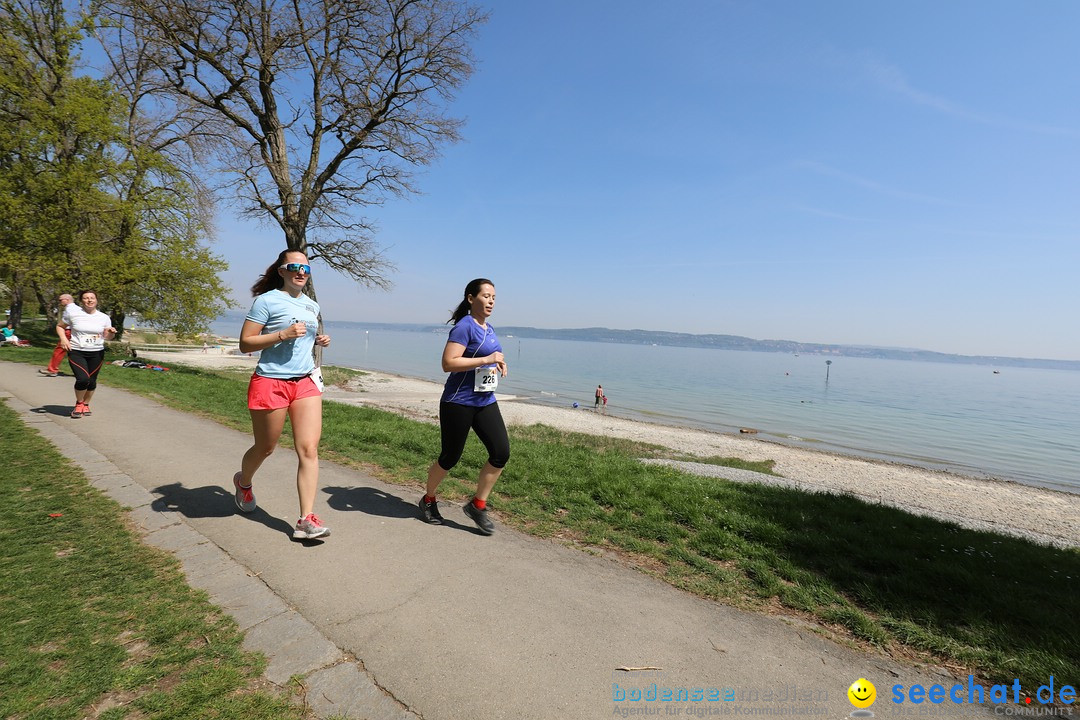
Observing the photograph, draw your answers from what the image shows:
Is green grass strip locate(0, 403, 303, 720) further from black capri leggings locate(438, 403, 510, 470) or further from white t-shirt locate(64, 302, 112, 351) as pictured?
white t-shirt locate(64, 302, 112, 351)

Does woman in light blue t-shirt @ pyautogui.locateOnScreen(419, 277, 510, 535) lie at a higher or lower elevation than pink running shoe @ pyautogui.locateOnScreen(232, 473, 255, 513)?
higher

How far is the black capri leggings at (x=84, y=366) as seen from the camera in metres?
7.57

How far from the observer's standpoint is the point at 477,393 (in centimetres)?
417

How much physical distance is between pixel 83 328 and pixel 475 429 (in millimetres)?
7422

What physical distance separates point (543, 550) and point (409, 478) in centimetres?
244

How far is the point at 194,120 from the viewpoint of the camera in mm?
20453

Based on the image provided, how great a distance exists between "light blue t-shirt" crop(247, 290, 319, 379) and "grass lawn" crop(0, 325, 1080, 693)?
2.30 meters

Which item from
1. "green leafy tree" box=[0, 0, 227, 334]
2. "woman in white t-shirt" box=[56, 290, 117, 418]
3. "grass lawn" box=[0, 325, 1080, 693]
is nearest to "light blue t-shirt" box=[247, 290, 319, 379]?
"grass lawn" box=[0, 325, 1080, 693]

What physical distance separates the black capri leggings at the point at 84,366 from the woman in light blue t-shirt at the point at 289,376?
6051mm

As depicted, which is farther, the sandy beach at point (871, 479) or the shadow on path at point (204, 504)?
the sandy beach at point (871, 479)

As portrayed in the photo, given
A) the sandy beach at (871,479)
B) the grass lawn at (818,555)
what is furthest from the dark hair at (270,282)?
the sandy beach at (871,479)

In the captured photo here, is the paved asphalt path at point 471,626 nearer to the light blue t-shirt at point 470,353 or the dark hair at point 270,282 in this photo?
the light blue t-shirt at point 470,353

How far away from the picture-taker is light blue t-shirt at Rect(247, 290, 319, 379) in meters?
3.67

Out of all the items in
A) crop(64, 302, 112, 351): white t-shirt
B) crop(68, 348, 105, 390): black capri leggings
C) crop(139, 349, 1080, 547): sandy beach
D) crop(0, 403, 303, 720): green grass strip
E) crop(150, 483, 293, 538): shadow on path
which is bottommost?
crop(139, 349, 1080, 547): sandy beach
